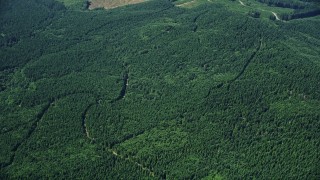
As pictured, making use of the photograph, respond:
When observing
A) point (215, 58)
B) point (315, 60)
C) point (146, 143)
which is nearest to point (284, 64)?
point (315, 60)

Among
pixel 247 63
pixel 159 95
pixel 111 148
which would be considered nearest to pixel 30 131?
pixel 111 148

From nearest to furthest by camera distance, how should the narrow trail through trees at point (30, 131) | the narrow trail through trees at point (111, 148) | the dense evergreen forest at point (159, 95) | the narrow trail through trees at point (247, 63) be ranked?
1. the narrow trail through trees at point (111, 148)
2. the dense evergreen forest at point (159, 95)
3. the narrow trail through trees at point (30, 131)
4. the narrow trail through trees at point (247, 63)

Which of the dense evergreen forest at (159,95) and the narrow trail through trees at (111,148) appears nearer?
the narrow trail through trees at (111,148)

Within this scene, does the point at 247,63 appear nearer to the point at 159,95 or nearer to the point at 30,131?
the point at 159,95

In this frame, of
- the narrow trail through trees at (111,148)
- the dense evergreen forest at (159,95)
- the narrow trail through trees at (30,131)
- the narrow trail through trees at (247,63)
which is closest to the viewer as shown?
the narrow trail through trees at (111,148)

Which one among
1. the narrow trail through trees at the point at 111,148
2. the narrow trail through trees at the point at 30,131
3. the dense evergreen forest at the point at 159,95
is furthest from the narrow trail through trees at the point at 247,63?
the narrow trail through trees at the point at 30,131

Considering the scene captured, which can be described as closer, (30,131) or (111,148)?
(111,148)

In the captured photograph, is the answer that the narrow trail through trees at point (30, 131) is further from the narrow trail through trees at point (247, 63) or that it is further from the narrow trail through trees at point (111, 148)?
the narrow trail through trees at point (247, 63)

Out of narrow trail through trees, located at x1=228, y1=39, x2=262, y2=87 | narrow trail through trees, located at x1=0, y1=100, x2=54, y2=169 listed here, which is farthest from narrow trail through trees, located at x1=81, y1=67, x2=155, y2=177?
narrow trail through trees, located at x1=228, y1=39, x2=262, y2=87

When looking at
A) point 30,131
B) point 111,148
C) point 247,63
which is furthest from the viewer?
Answer: point 247,63
